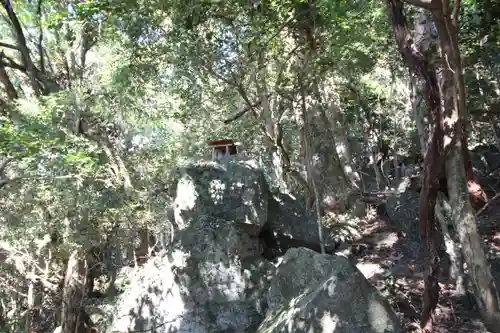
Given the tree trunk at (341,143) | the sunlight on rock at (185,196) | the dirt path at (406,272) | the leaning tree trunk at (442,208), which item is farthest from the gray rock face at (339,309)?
the tree trunk at (341,143)

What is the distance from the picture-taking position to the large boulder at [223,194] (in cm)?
912

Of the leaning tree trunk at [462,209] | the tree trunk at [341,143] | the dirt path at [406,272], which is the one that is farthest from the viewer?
the tree trunk at [341,143]

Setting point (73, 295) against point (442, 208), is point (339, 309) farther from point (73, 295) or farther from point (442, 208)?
point (73, 295)

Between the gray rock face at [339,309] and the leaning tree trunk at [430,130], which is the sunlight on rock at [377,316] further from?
the leaning tree trunk at [430,130]

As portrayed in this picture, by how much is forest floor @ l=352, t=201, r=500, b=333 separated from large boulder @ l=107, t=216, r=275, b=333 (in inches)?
92.0

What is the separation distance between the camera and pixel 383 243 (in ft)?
37.5

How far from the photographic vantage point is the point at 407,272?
343 inches

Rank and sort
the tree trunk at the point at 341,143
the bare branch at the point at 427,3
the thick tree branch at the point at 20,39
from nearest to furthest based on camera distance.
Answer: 1. the bare branch at the point at 427,3
2. the thick tree branch at the point at 20,39
3. the tree trunk at the point at 341,143

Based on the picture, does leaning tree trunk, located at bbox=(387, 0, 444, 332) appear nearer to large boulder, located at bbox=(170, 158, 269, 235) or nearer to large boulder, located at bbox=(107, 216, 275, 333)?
large boulder, located at bbox=(107, 216, 275, 333)

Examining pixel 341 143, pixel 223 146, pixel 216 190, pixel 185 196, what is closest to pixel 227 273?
pixel 216 190

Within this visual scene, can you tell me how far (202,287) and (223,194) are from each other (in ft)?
6.91

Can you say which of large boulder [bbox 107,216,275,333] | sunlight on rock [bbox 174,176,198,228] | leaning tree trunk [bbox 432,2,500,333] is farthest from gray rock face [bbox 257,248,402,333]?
sunlight on rock [bbox 174,176,198,228]

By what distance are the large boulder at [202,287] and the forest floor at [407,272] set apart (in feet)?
7.67

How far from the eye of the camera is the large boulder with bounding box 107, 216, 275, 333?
786cm
